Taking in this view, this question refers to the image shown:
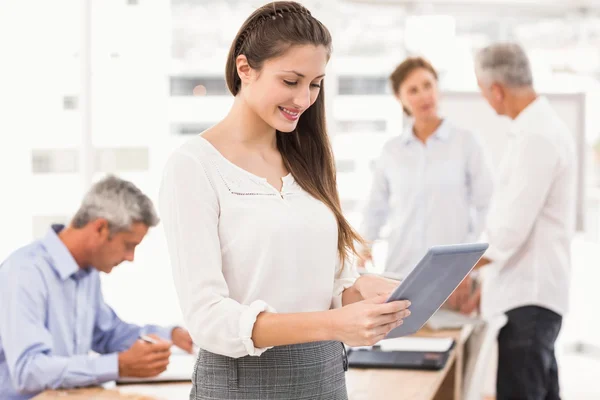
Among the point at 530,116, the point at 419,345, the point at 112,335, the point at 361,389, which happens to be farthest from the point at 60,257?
the point at 530,116

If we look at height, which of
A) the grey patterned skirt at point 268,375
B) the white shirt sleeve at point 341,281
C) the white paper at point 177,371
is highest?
the white shirt sleeve at point 341,281

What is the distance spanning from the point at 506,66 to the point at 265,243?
2114 mm

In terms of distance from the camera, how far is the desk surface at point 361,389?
2397 millimetres

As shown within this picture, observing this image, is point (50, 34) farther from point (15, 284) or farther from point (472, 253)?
point (472, 253)

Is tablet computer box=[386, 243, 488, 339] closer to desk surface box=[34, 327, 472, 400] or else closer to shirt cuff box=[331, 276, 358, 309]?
shirt cuff box=[331, 276, 358, 309]

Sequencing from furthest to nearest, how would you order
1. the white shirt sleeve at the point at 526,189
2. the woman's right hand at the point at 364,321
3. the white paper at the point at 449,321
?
the white paper at the point at 449,321, the white shirt sleeve at the point at 526,189, the woman's right hand at the point at 364,321

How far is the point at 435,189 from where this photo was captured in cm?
A: 382

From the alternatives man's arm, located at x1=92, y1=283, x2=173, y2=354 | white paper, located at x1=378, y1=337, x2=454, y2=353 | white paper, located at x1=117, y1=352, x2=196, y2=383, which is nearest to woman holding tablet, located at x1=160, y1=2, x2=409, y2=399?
white paper, located at x1=117, y1=352, x2=196, y2=383

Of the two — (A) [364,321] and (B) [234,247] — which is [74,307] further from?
(A) [364,321]

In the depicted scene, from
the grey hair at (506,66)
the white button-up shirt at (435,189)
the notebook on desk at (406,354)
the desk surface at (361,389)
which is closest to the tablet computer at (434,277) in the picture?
the desk surface at (361,389)

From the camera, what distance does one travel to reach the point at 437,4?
5594 mm

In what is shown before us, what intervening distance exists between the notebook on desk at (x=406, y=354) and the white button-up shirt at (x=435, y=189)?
822 millimetres

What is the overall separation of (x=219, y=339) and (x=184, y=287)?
4.4 inches

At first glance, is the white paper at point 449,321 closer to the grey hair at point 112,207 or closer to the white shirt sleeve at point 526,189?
the white shirt sleeve at point 526,189
